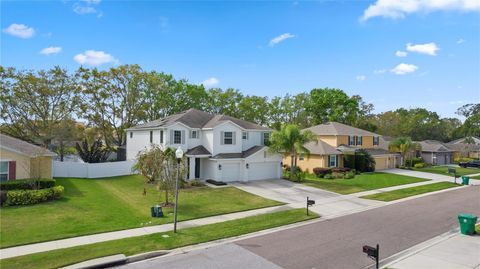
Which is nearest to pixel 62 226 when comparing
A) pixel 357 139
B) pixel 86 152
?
pixel 86 152

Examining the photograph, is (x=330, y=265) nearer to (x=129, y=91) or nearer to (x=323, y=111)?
(x=129, y=91)

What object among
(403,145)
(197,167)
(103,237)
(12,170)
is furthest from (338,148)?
(12,170)

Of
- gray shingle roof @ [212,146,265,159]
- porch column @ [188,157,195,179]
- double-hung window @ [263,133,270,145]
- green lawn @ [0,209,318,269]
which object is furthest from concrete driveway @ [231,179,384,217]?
double-hung window @ [263,133,270,145]

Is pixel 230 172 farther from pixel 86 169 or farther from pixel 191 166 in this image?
pixel 86 169

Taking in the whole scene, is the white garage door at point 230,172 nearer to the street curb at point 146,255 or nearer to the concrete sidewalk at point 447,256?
the street curb at point 146,255

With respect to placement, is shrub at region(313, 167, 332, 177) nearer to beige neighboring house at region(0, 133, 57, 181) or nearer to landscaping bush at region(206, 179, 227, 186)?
landscaping bush at region(206, 179, 227, 186)

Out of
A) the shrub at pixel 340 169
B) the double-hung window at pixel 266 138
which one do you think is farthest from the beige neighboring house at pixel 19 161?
the shrub at pixel 340 169

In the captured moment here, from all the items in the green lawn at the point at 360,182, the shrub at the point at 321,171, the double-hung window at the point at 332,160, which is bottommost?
the green lawn at the point at 360,182
